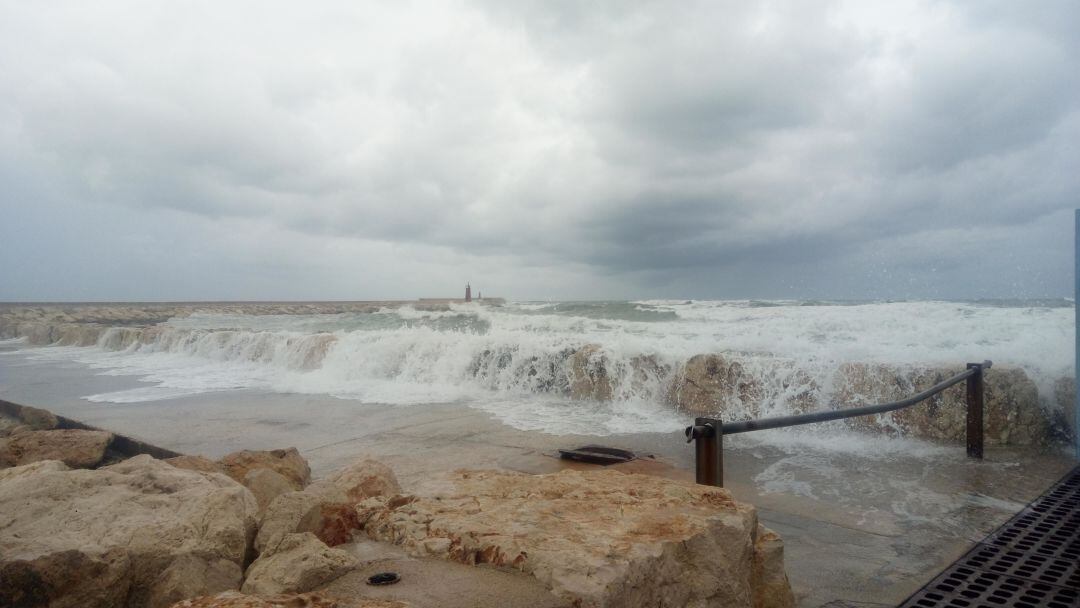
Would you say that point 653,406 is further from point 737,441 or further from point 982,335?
point 982,335

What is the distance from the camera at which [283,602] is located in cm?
155

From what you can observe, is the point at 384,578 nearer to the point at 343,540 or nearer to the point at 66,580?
the point at 343,540

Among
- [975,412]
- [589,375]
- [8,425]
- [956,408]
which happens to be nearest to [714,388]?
[589,375]

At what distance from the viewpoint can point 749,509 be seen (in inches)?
89.0

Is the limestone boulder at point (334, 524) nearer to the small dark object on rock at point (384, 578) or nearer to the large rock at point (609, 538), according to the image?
the large rock at point (609, 538)

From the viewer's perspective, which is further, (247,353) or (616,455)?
(247,353)

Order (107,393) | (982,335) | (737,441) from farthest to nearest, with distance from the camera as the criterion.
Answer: (982,335)
(107,393)
(737,441)

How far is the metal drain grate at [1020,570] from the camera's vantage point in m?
2.53

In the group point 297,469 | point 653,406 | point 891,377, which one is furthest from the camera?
point 653,406

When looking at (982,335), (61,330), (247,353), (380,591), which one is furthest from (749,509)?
(61,330)

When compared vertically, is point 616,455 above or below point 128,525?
below

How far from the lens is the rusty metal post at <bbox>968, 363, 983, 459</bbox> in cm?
485

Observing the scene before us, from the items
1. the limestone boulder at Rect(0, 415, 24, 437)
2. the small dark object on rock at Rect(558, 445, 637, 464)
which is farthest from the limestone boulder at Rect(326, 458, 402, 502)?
the limestone boulder at Rect(0, 415, 24, 437)

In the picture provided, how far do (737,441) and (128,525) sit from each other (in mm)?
5231
